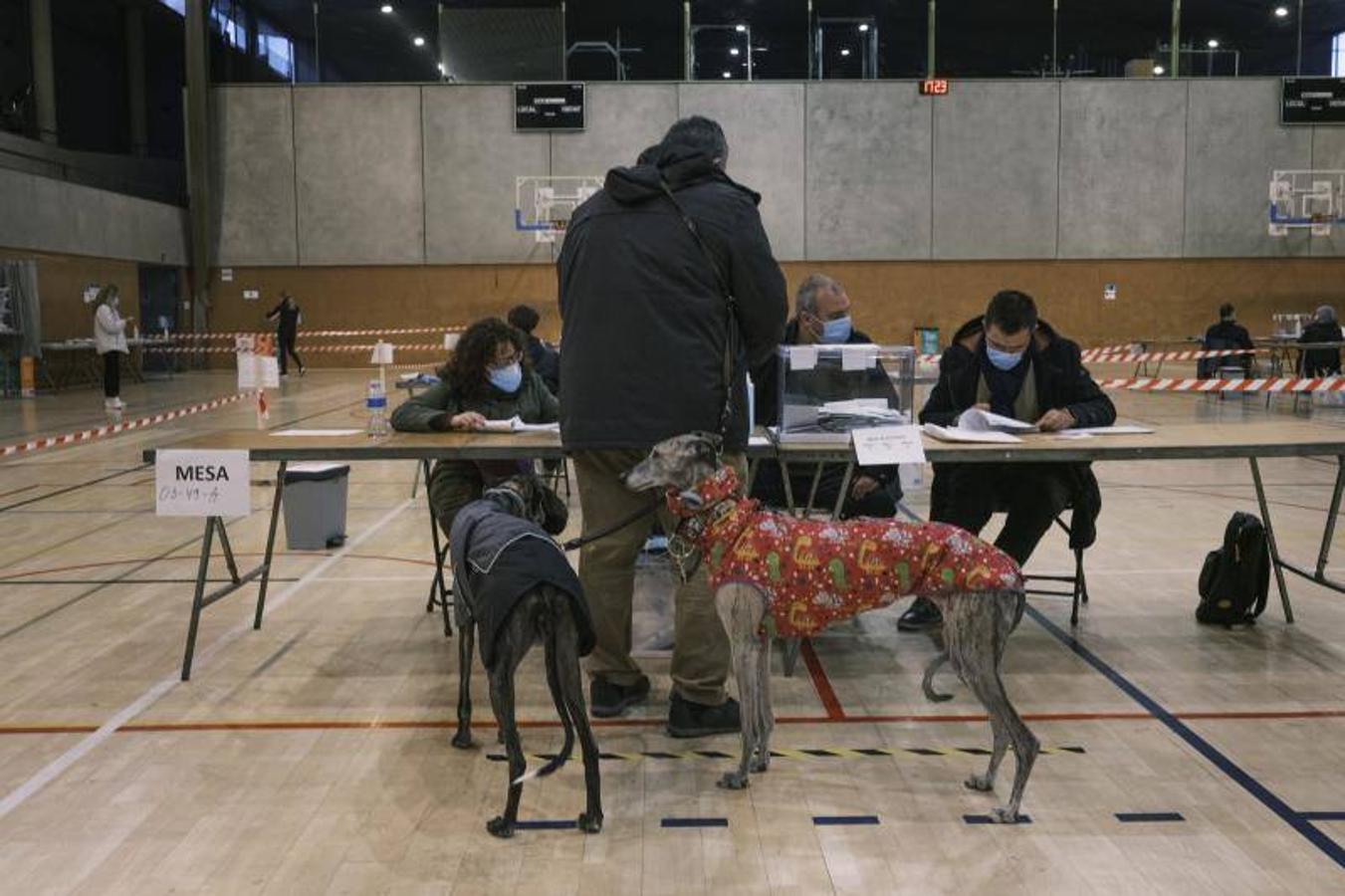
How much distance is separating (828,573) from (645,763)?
0.89 m

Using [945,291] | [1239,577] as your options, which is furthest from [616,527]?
[945,291]

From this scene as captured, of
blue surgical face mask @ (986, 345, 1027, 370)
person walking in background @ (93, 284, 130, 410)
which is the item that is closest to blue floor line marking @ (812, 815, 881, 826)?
blue surgical face mask @ (986, 345, 1027, 370)

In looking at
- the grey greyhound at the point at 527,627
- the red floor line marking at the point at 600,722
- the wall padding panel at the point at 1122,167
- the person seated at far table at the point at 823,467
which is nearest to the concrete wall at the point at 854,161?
the wall padding panel at the point at 1122,167

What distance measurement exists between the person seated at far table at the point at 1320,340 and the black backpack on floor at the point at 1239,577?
11280mm

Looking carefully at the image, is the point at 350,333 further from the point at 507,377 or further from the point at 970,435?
the point at 970,435

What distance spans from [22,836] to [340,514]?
13.9ft

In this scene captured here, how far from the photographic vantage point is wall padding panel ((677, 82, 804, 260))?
2256cm

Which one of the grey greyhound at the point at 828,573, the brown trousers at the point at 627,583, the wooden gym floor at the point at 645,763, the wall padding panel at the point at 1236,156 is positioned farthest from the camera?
the wall padding panel at the point at 1236,156

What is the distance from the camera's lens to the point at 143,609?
18.3 feet

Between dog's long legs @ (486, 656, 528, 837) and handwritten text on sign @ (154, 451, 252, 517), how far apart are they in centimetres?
185

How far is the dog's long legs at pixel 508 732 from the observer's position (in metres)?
3.03

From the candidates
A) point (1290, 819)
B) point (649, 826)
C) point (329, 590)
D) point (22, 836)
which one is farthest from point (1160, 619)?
point (22, 836)

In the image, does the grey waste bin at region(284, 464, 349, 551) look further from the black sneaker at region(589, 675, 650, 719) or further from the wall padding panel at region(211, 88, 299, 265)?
the wall padding panel at region(211, 88, 299, 265)

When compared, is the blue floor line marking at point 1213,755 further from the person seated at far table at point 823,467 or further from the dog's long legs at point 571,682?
the dog's long legs at point 571,682
